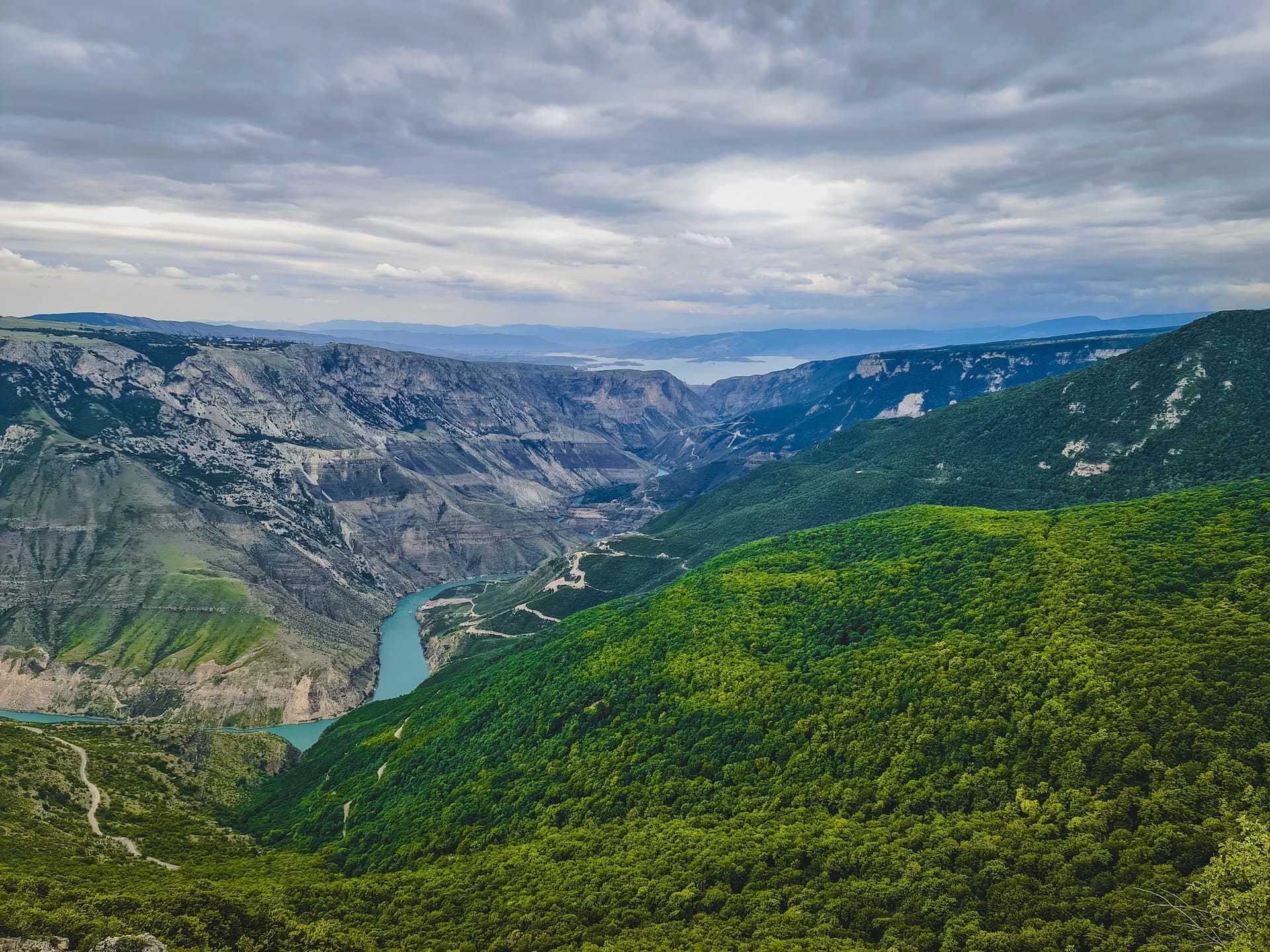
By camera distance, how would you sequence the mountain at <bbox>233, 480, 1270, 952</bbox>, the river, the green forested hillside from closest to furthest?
the mountain at <bbox>233, 480, 1270, 952</bbox>
the green forested hillside
the river

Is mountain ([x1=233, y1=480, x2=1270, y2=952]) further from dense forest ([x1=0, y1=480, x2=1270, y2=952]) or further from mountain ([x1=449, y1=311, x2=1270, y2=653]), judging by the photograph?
mountain ([x1=449, y1=311, x2=1270, y2=653])

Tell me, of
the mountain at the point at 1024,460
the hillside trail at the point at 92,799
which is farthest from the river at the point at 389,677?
the hillside trail at the point at 92,799

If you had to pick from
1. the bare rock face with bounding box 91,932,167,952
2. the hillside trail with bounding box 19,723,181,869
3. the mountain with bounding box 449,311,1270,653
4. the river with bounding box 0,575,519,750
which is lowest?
the river with bounding box 0,575,519,750

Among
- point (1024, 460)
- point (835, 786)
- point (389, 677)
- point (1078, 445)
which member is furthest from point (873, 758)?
point (389, 677)

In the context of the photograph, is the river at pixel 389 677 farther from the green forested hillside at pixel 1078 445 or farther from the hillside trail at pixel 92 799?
the green forested hillside at pixel 1078 445

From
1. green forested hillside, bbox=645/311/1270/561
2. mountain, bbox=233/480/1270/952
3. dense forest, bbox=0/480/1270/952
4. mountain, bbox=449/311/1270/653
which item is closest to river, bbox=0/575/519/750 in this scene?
mountain, bbox=449/311/1270/653

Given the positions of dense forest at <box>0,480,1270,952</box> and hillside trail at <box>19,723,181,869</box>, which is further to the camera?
hillside trail at <box>19,723,181,869</box>

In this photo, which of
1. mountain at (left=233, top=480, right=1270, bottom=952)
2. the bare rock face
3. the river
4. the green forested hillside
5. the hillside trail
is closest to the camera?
the bare rock face

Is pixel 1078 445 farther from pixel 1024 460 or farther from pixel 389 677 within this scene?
pixel 389 677
